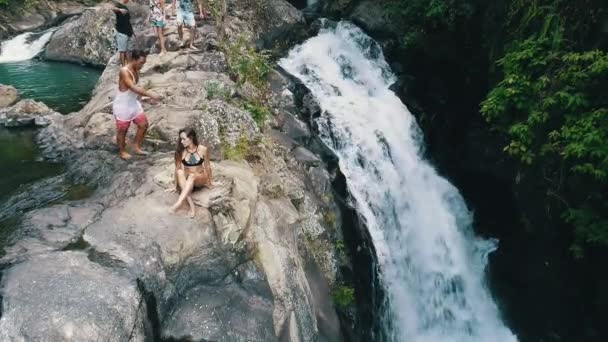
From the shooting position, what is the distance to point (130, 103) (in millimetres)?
7316

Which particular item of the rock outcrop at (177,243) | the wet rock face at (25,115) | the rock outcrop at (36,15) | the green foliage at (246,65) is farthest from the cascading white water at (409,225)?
the rock outcrop at (36,15)

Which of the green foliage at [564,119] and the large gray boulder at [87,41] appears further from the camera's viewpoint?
the large gray boulder at [87,41]

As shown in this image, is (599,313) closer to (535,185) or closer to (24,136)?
(535,185)

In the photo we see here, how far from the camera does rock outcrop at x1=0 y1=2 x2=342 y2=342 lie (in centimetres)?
478

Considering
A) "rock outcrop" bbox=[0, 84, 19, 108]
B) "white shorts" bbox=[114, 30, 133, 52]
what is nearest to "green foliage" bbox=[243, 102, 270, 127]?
"white shorts" bbox=[114, 30, 133, 52]

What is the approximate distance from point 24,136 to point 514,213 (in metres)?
10.8

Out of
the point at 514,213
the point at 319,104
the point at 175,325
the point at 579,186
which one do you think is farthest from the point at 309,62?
the point at 175,325

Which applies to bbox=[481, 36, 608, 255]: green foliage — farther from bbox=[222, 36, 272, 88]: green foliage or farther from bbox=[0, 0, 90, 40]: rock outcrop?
bbox=[0, 0, 90, 40]: rock outcrop

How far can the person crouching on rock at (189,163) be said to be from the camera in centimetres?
614

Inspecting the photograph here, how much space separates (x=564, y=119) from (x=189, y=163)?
672cm

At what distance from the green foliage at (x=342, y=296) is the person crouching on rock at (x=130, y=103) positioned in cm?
388

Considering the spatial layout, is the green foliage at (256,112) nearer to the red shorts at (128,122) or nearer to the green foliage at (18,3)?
the red shorts at (128,122)

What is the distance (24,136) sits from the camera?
33.2 ft

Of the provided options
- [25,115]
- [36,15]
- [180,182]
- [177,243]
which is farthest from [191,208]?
[36,15]
